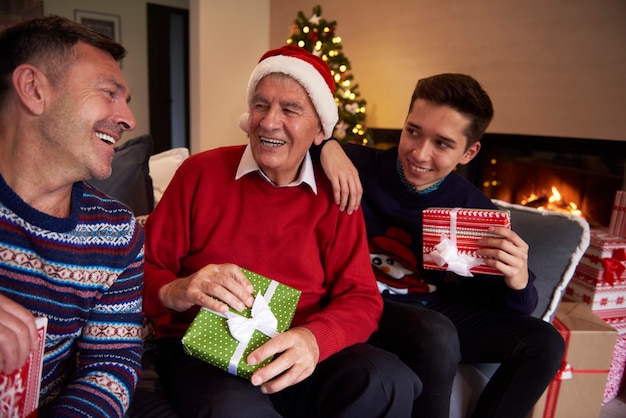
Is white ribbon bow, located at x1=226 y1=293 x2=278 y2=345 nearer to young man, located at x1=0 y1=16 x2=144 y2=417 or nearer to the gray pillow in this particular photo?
young man, located at x1=0 y1=16 x2=144 y2=417

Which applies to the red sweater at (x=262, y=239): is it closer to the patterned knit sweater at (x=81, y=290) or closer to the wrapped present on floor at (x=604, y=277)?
the patterned knit sweater at (x=81, y=290)

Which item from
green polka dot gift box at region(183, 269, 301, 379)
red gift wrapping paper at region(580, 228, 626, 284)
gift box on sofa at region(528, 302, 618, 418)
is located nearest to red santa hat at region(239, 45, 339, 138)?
green polka dot gift box at region(183, 269, 301, 379)

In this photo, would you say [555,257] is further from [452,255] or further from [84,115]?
[84,115]

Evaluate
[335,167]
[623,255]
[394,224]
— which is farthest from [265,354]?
[623,255]

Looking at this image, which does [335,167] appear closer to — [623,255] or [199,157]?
[199,157]

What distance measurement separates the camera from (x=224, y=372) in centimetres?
102

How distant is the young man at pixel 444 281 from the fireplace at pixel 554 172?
154cm

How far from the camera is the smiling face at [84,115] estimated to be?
86 centimetres

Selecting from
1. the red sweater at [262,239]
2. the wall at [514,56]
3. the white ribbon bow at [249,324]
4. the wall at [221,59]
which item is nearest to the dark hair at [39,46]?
the red sweater at [262,239]

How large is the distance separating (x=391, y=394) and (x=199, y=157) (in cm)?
84

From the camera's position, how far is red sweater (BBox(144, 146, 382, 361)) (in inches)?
49.2

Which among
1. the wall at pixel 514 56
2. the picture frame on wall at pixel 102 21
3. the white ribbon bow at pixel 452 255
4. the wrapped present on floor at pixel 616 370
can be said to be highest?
the picture frame on wall at pixel 102 21

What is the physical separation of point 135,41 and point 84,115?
562cm

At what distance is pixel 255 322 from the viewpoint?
99 centimetres
